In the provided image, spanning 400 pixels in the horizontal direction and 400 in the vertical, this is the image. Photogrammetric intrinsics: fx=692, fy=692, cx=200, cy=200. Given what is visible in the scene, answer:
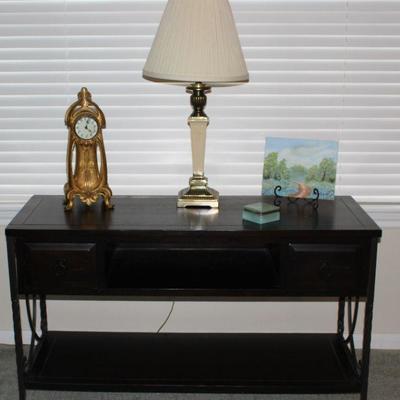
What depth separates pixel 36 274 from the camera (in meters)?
2.15

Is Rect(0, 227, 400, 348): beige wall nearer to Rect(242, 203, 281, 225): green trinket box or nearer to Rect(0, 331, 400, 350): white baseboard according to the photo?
Rect(0, 331, 400, 350): white baseboard

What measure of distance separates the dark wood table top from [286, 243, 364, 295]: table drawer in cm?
7

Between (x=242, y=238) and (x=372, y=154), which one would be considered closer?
(x=242, y=238)

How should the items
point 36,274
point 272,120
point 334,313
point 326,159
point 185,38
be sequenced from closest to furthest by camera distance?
point 185,38, point 36,274, point 326,159, point 272,120, point 334,313

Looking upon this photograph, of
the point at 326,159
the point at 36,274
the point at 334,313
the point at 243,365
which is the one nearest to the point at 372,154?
the point at 326,159

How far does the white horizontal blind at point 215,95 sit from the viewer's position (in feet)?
7.98

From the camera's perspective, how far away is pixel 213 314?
8.88ft

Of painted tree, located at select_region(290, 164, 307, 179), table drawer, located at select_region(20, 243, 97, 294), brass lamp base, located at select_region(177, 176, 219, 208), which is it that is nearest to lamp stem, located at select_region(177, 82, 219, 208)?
brass lamp base, located at select_region(177, 176, 219, 208)

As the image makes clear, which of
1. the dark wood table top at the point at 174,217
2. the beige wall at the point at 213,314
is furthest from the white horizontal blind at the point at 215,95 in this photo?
the beige wall at the point at 213,314

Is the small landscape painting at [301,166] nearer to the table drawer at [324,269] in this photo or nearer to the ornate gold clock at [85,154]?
the table drawer at [324,269]

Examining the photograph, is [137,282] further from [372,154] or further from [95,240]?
[372,154]

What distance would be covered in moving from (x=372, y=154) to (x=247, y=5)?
0.71 metres

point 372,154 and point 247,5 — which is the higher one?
point 247,5

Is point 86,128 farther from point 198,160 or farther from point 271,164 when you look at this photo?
point 271,164
